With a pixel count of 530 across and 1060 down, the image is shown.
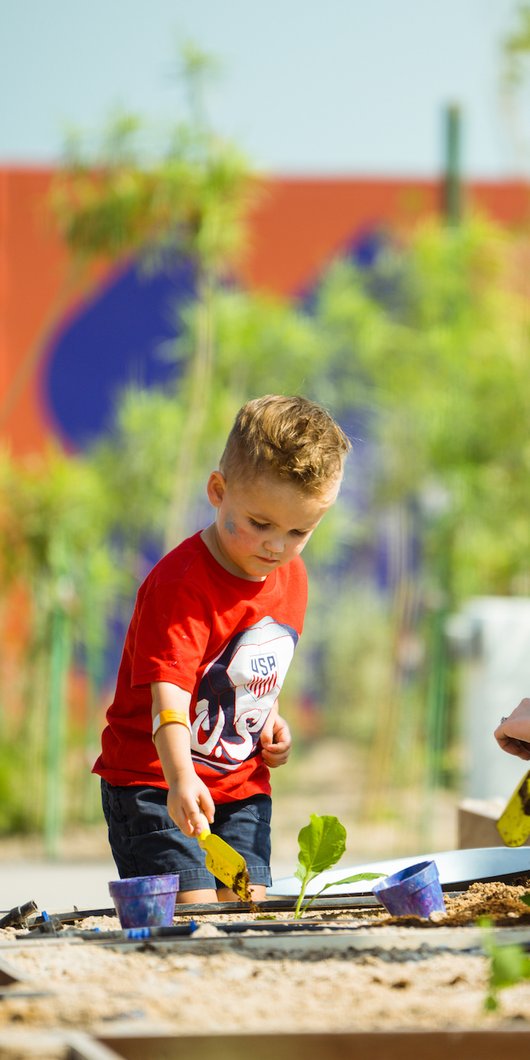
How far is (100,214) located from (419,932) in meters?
5.04

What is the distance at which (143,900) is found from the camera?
1834 millimetres

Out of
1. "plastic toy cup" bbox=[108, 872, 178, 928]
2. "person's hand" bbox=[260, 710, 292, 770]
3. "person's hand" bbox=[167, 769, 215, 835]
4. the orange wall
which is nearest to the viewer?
"plastic toy cup" bbox=[108, 872, 178, 928]

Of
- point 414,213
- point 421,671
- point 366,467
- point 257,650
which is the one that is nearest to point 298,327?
point 366,467

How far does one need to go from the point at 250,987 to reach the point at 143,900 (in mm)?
408

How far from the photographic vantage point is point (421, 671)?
22.0 feet

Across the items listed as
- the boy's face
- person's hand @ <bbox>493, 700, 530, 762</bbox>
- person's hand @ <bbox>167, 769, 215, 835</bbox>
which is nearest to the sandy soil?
person's hand @ <bbox>167, 769, 215, 835</bbox>

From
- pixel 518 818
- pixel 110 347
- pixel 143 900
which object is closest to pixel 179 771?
pixel 143 900

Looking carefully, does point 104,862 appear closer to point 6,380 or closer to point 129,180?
point 129,180

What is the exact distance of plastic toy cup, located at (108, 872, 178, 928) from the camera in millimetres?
1823

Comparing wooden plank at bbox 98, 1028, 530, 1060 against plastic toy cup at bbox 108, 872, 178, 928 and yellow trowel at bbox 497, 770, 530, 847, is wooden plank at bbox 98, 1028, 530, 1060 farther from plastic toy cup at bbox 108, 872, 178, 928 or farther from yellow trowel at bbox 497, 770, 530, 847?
yellow trowel at bbox 497, 770, 530, 847

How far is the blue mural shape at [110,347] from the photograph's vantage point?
906 centimetres

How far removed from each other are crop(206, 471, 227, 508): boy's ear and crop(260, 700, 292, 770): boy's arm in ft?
1.35

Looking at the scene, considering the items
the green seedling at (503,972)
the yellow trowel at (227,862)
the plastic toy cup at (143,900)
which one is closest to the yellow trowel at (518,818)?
the yellow trowel at (227,862)

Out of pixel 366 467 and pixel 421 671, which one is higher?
pixel 366 467
